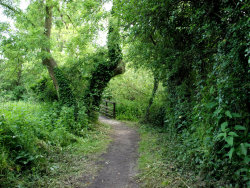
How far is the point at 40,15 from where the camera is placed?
9273 millimetres

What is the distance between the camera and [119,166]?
4.82m

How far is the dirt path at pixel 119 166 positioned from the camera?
3.94 metres

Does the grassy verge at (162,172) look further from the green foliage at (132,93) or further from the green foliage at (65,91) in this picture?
the green foliage at (132,93)

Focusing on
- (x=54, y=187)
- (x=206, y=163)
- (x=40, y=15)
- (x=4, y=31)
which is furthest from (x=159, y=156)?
(x=40, y=15)

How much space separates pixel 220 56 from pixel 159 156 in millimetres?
3075

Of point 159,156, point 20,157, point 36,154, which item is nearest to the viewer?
point 20,157

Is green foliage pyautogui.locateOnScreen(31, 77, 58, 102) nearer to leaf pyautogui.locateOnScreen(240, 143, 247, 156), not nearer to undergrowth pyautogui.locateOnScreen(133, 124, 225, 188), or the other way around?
undergrowth pyautogui.locateOnScreen(133, 124, 225, 188)

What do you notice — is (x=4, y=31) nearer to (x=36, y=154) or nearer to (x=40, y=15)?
(x=40, y=15)

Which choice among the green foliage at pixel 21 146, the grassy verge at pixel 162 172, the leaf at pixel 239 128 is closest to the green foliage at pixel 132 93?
the grassy verge at pixel 162 172

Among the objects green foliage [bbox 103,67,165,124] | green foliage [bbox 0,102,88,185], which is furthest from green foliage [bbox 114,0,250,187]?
green foliage [bbox 103,67,165,124]

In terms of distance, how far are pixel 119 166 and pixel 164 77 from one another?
11.8 ft

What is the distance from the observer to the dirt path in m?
3.94

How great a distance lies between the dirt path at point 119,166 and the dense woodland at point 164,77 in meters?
1.04

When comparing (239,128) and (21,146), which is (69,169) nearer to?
(21,146)
